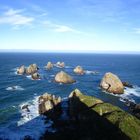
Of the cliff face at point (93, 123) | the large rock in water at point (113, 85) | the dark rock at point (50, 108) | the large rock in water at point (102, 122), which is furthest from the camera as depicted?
the large rock in water at point (113, 85)

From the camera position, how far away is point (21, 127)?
53219 mm

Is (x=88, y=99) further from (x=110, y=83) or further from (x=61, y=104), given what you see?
(x=110, y=83)

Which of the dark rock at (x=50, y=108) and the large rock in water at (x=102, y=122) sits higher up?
the large rock in water at (x=102, y=122)

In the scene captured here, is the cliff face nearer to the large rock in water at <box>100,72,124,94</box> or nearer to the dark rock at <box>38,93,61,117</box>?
the dark rock at <box>38,93,61,117</box>

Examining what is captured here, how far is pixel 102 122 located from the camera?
46.8m

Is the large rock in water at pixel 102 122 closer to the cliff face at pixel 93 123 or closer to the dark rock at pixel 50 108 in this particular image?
the cliff face at pixel 93 123

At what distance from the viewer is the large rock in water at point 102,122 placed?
138 ft

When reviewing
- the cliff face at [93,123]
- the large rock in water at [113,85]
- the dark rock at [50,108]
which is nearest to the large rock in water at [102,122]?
the cliff face at [93,123]

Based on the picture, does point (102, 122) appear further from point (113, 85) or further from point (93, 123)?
point (113, 85)

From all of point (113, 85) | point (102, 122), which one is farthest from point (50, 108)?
point (113, 85)

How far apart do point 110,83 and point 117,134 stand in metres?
48.7

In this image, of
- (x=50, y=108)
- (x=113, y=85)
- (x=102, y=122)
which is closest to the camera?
(x=102, y=122)

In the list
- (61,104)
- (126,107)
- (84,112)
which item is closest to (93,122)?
(84,112)

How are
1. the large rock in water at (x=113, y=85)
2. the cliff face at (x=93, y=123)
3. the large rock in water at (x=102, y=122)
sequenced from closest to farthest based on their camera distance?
the large rock in water at (x=102, y=122), the cliff face at (x=93, y=123), the large rock in water at (x=113, y=85)
